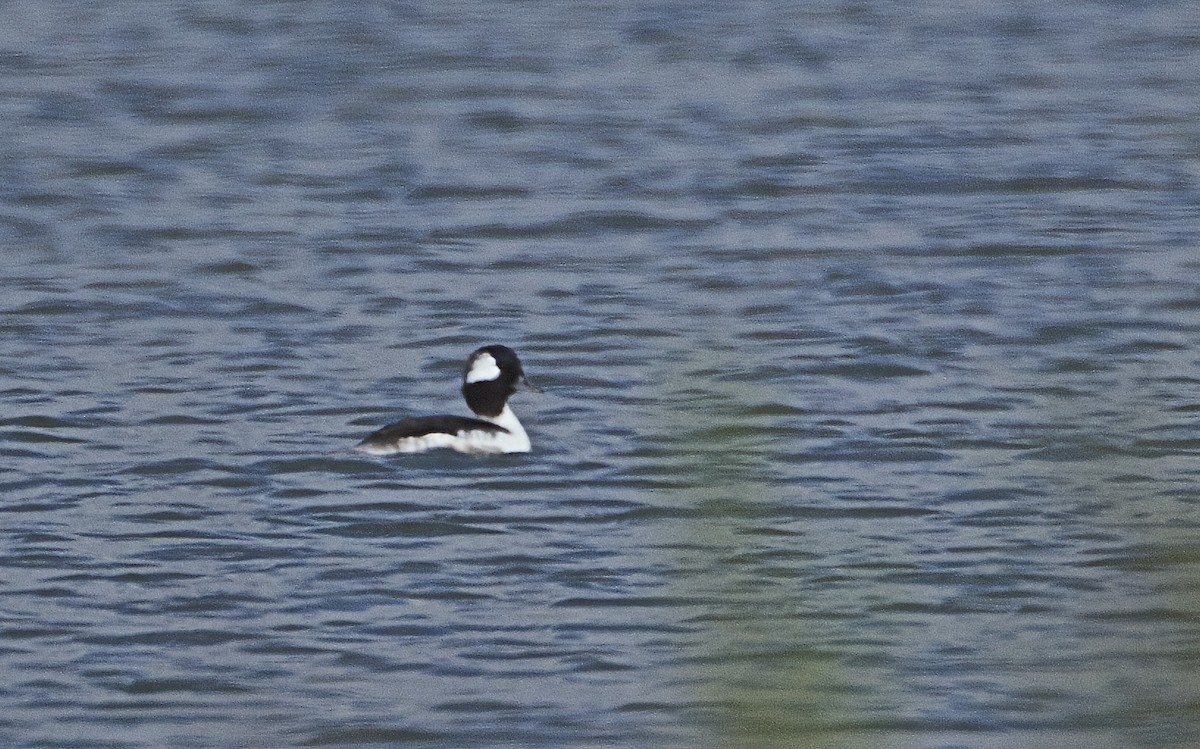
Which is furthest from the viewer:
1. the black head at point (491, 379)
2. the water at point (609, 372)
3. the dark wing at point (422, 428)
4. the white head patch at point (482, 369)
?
the white head patch at point (482, 369)

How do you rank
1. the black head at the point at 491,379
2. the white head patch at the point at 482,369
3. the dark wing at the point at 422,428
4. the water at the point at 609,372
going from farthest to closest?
the white head patch at the point at 482,369 → the black head at the point at 491,379 → the dark wing at the point at 422,428 → the water at the point at 609,372

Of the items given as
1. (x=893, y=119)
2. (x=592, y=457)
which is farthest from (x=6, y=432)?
(x=893, y=119)

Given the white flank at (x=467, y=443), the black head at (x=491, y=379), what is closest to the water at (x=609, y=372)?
the white flank at (x=467, y=443)

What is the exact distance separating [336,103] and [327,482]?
10.3 metres

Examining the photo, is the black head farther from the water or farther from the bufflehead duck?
the water

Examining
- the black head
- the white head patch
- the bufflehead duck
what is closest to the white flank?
the bufflehead duck

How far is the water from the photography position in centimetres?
698

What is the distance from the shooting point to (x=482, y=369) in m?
11.6

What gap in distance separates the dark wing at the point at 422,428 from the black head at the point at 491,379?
13.8 inches

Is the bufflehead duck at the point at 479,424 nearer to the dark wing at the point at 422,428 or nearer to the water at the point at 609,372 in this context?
the dark wing at the point at 422,428

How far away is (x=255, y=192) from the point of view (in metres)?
16.9

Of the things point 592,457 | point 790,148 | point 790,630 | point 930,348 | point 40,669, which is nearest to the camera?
point 790,630

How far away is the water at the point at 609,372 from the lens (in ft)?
22.9

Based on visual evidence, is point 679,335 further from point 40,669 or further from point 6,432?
point 40,669
